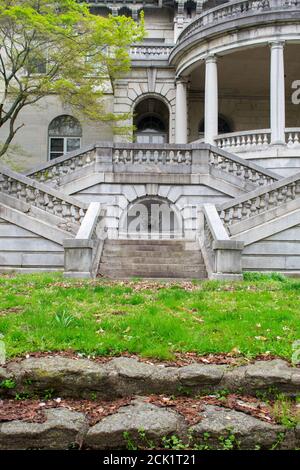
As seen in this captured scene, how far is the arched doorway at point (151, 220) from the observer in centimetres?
1820

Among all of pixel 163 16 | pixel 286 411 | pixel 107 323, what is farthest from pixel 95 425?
pixel 163 16

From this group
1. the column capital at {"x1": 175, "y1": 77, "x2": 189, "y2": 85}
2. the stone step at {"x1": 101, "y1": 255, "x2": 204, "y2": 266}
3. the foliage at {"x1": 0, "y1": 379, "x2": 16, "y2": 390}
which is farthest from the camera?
the column capital at {"x1": 175, "y1": 77, "x2": 189, "y2": 85}

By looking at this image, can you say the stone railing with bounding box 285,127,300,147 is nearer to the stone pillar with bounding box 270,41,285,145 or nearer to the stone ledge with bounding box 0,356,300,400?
the stone pillar with bounding box 270,41,285,145

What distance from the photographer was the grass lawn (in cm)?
586

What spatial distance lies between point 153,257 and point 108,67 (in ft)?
37.2

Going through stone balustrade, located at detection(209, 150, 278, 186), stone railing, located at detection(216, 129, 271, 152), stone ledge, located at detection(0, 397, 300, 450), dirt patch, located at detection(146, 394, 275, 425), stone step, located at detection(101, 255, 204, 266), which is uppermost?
stone railing, located at detection(216, 129, 271, 152)

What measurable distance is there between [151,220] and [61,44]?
26.2 feet

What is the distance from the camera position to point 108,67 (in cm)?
2197

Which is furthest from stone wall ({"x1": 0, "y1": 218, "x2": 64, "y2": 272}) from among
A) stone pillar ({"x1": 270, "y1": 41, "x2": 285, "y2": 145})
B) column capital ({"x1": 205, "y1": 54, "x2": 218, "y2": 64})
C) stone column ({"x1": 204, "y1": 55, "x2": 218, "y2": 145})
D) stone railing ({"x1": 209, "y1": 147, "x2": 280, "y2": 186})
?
column capital ({"x1": 205, "y1": 54, "x2": 218, "y2": 64})

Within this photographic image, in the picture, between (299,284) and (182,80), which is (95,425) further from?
(182,80)

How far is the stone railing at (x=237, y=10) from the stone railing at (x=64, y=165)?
31.1ft

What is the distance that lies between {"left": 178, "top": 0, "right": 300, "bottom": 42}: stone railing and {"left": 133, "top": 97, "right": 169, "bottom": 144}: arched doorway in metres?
5.32

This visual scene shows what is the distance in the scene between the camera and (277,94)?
21.6m

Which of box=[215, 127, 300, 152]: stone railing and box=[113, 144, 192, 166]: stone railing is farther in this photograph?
box=[215, 127, 300, 152]: stone railing
